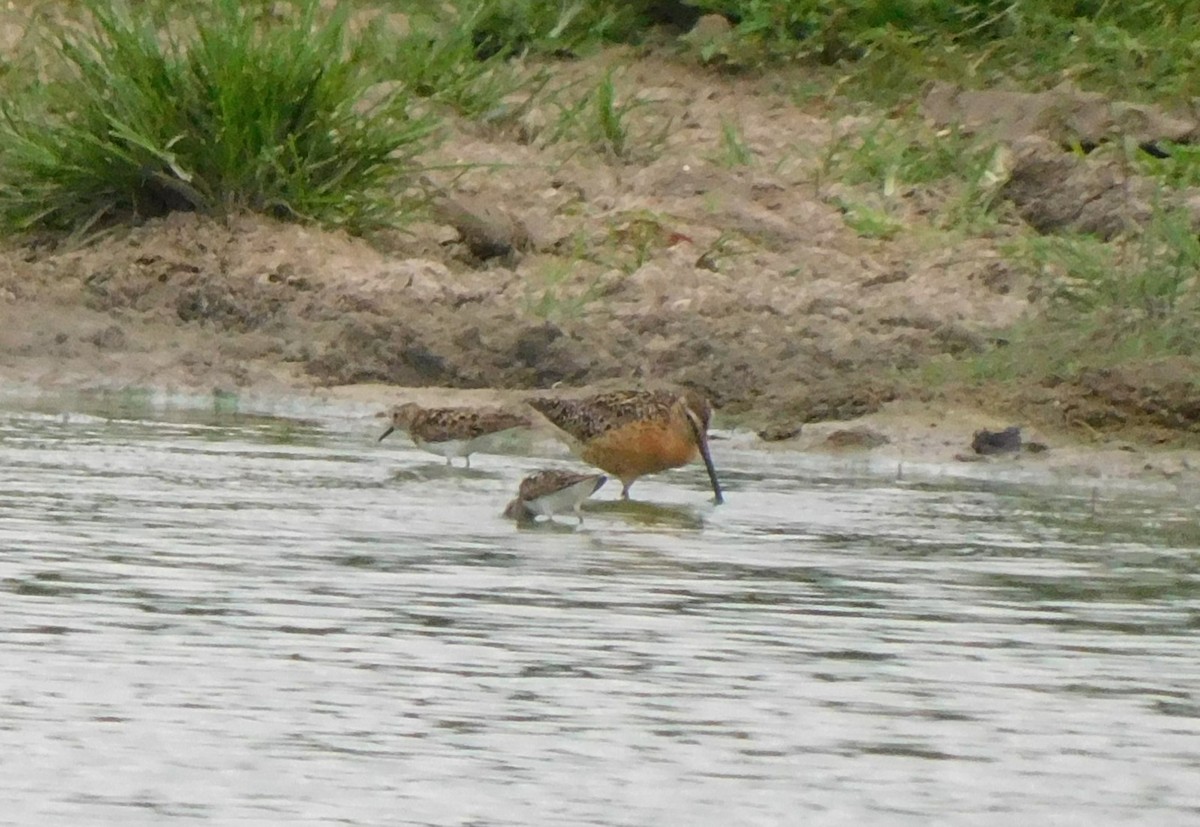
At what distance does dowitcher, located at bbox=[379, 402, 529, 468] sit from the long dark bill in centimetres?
75

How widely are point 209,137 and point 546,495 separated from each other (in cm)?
474

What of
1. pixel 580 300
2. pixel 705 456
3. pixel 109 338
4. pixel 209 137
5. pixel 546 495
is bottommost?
pixel 546 495

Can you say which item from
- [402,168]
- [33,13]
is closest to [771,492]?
[402,168]

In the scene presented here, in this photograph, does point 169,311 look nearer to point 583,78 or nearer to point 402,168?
point 402,168

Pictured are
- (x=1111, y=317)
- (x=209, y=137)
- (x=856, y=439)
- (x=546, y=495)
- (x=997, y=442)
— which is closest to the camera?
(x=546, y=495)

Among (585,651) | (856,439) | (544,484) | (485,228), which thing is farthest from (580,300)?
(585,651)

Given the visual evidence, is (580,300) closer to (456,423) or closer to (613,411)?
(456,423)

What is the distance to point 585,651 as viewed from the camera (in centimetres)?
623

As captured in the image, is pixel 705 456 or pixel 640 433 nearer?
pixel 705 456

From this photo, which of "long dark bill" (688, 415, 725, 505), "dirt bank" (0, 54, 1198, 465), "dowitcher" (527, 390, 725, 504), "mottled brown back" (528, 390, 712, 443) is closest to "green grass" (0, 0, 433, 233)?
"dirt bank" (0, 54, 1198, 465)

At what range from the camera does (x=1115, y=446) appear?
9.91 metres

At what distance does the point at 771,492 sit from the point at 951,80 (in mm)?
6170

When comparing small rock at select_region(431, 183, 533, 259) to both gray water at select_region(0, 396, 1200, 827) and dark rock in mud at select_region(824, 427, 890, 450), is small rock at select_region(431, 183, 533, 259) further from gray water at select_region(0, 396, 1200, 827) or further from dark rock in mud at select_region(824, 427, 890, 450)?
gray water at select_region(0, 396, 1200, 827)

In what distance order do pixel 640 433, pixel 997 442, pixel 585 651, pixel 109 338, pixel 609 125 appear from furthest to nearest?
pixel 609 125
pixel 109 338
pixel 997 442
pixel 640 433
pixel 585 651
